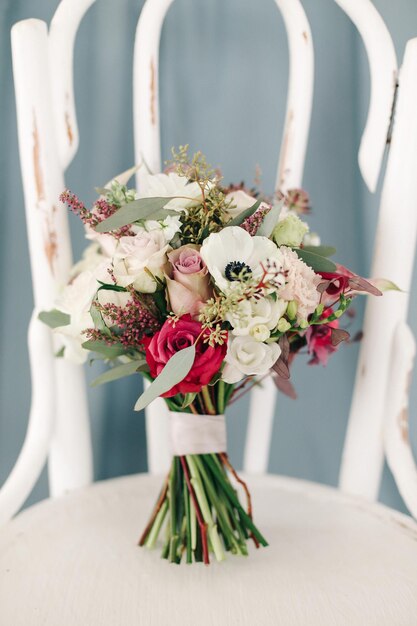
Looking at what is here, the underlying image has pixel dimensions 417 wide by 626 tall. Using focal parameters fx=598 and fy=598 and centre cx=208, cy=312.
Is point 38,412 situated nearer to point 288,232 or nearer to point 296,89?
point 288,232

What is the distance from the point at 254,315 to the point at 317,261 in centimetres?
11

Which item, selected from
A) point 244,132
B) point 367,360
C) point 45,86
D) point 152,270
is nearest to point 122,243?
point 152,270

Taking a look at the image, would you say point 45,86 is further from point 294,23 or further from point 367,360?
point 367,360

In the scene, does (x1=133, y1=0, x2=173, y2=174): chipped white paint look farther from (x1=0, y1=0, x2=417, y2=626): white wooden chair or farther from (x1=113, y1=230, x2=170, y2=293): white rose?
(x1=113, y1=230, x2=170, y2=293): white rose

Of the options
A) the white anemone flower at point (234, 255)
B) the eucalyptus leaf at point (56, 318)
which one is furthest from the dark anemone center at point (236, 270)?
the eucalyptus leaf at point (56, 318)

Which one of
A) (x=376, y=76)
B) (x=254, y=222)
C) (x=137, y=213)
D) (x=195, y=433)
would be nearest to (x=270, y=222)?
(x=254, y=222)

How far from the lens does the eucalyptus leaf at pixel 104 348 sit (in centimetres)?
64

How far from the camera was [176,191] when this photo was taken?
62 cm

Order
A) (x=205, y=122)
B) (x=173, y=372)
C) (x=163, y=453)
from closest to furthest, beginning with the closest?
(x=173, y=372) → (x=163, y=453) → (x=205, y=122)

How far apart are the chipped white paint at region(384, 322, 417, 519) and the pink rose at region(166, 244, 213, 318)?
0.37 meters

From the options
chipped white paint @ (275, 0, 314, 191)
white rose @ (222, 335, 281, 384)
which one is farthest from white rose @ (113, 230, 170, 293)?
chipped white paint @ (275, 0, 314, 191)

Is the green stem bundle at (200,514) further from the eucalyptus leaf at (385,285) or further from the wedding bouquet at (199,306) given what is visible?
the eucalyptus leaf at (385,285)

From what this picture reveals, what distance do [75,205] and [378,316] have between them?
0.47 metres

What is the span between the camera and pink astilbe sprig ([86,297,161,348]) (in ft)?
1.94
